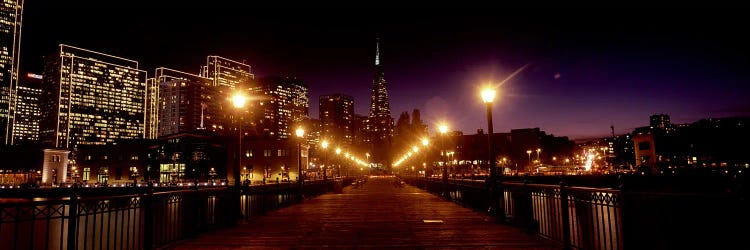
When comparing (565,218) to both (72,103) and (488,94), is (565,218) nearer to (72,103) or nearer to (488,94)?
(488,94)

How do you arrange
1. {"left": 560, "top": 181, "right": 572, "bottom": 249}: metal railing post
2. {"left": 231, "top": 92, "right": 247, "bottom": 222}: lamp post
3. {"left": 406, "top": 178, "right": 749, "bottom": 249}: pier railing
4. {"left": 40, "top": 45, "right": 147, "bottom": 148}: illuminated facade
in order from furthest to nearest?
{"left": 40, "top": 45, "right": 147, "bottom": 148}: illuminated facade
{"left": 231, "top": 92, "right": 247, "bottom": 222}: lamp post
{"left": 560, "top": 181, "right": 572, "bottom": 249}: metal railing post
{"left": 406, "top": 178, "right": 749, "bottom": 249}: pier railing

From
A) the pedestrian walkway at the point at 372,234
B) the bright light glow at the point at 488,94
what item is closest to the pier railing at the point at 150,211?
the pedestrian walkway at the point at 372,234

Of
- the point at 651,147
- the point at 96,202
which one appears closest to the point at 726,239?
the point at 96,202

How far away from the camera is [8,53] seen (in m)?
152

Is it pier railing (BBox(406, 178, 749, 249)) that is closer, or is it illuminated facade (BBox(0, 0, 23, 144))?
pier railing (BBox(406, 178, 749, 249))

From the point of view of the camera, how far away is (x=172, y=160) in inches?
4048

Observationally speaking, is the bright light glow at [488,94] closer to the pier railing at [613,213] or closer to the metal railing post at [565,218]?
the pier railing at [613,213]

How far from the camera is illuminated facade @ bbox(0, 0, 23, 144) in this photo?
148 metres

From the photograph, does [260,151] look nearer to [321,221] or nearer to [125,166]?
[125,166]

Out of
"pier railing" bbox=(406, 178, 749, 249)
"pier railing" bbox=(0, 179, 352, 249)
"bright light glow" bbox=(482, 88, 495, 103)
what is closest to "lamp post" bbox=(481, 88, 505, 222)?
"bright light glow" bbox=(482, 88, 495, 103)

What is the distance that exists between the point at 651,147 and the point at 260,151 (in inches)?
3640

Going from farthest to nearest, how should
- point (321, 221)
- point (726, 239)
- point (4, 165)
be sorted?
point (4, 165)
point (726, 239)
point (321, 221)

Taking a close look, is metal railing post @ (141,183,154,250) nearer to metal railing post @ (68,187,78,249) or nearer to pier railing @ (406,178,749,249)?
metal railing post @ (68,187,78,249)

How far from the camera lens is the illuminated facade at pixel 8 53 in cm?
14800
